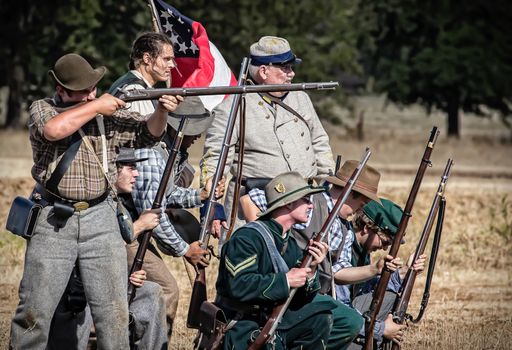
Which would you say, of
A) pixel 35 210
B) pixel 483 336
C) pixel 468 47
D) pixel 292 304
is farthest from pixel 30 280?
pixel 468 47

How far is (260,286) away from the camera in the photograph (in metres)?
6.65

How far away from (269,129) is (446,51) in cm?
3026

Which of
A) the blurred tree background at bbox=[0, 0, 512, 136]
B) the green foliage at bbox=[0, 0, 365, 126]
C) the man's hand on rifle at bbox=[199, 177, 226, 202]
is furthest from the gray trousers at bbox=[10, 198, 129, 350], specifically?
the green foliage at bbox=[0, 0, 365, 126]

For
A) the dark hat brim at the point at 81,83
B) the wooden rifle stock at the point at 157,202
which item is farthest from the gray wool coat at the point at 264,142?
the dark hat brim at the point at 81,83

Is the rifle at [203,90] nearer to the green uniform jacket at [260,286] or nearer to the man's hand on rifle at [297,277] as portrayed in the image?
the green uniform jacket at [260,286]

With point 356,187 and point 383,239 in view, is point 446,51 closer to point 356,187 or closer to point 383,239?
point 383,239

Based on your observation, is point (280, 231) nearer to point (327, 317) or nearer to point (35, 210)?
point (327, 317)

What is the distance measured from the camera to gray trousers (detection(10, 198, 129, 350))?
6.56 meters

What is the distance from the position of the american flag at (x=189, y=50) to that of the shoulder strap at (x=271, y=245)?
8.04ft

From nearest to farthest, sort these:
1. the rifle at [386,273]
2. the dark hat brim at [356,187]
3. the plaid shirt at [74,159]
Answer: the plaid shirt at [74,159] → the rifle at [386,273] → the dark hat brim at [356,187]

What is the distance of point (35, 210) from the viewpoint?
6.56 metres

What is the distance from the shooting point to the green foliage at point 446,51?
37531 mm

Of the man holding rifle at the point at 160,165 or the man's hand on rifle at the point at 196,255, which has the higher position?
the man holding rifle at the point at 160,165

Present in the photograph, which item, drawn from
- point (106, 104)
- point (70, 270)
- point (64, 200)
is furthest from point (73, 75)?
point (70, 270)
